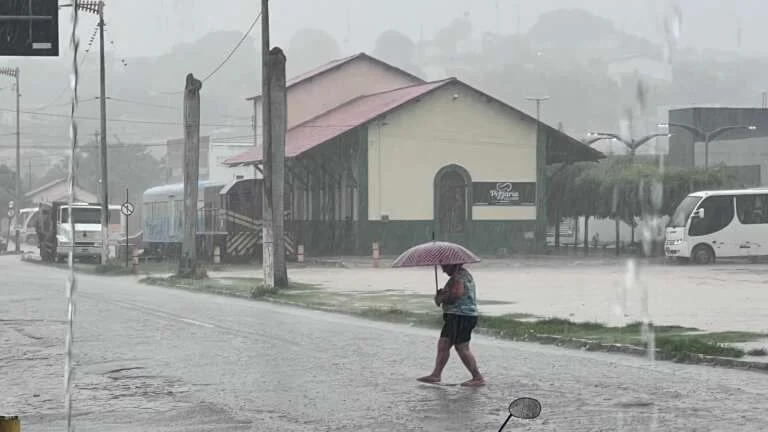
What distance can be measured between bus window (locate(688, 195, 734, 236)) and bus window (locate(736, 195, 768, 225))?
0.38m

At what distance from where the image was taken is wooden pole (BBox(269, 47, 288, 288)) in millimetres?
30688

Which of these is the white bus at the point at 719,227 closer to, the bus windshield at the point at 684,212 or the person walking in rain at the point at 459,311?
the bus windshield at the point at 684,212

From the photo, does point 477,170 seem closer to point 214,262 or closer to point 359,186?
point 359,186

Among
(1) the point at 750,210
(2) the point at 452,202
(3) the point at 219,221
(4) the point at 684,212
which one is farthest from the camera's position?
(2) the point at 452,202

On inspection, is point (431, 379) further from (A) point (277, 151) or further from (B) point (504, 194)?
(B) point (504, 194)

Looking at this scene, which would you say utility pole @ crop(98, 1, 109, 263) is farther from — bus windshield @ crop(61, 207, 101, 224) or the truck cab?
bus windshield @ crop(61, 207, 101, 224)

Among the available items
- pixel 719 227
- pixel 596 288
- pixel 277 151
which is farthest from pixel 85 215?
pixel 596 288

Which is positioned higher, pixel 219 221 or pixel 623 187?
pixel 623 187

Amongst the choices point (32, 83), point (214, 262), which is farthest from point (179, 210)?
point (32, 83)

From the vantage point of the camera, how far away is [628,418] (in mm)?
10625

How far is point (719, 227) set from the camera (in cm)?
4588

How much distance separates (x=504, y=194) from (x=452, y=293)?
137 ft

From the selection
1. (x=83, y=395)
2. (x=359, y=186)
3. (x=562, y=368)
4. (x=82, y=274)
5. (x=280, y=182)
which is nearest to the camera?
(x=83, y=395)

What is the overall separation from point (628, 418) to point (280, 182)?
21.0 meters
